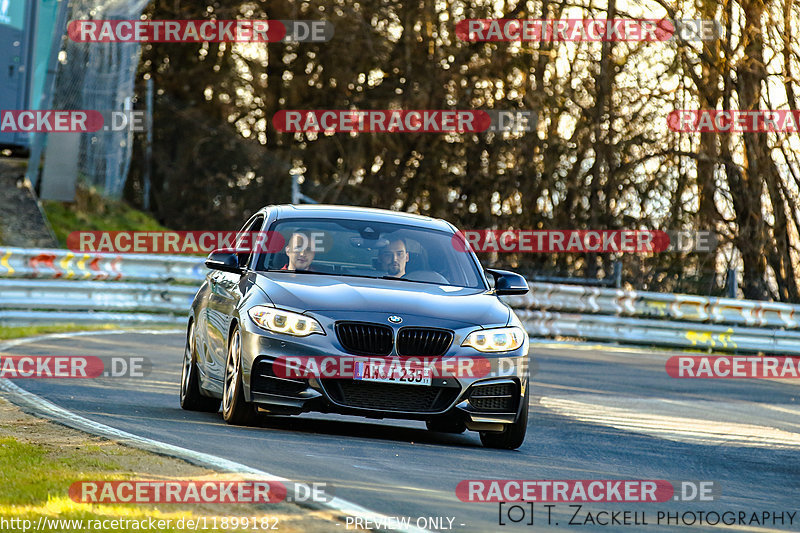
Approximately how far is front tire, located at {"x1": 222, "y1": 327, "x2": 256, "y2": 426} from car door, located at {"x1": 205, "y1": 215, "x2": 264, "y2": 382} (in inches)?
7.1

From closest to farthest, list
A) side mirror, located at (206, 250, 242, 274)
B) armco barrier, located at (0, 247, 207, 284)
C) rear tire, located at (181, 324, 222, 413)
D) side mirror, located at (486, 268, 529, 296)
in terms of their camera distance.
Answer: side mirror, located at (206, 250, 242, 274), side mirror, located at (486, 268, 529, 296), rear tire, located at (181, 324, 222, 413), armco barrier, located at (0, 247, 207, 284)

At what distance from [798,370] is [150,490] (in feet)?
56.6

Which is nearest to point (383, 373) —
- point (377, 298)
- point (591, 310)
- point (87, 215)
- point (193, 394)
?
point (377, 298)

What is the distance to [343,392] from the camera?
354 inches

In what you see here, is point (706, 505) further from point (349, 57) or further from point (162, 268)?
point (349, 57)

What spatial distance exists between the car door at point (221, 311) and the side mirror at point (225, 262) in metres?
0.07

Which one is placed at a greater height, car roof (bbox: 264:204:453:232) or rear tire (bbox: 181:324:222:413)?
car roof (bbox: 264:204:453:232)

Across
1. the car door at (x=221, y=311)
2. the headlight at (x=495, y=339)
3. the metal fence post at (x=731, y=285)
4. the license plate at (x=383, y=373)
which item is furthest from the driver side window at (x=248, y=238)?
the metal fence post at (x=731, y=285)

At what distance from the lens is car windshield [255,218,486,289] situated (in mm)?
10117

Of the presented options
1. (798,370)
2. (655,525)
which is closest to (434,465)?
(655,525)

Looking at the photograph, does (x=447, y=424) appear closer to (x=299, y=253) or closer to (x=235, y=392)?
(x=235, y=392)

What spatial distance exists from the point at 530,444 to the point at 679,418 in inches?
142

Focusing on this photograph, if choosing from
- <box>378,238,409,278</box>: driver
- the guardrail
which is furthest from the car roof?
the guardrail

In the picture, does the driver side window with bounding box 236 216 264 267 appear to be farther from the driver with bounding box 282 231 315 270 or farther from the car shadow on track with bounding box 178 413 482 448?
the car shadow on track with bounding box 178 413 482 448
